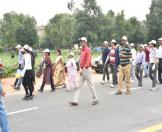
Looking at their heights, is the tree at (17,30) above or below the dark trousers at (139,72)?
above

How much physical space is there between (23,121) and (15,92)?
6.18 m

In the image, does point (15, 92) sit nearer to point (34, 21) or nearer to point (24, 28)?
point (24, 28)

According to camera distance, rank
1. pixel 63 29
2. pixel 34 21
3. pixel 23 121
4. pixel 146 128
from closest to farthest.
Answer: pixel 146 128, pixel 23 121, pixel 63 29, pixel 34 21

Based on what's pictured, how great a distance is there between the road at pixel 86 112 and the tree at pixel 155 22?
60.0m

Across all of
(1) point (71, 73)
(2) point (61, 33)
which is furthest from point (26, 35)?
(1) point (71, 73)

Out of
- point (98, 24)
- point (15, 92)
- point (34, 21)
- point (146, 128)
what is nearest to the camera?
point (146, 128)

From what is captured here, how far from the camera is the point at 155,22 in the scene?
74.9 metres

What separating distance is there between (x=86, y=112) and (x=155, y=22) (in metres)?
65.4

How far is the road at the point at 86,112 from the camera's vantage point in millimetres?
9500

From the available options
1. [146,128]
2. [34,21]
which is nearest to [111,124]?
[146,128]

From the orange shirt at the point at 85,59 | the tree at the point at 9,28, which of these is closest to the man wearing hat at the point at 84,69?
the orange shirt at the point at 85,59

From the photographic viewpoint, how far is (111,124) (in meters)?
9.66

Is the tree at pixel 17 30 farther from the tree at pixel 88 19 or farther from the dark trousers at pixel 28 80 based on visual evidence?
the dark trousers at pixel 28 80

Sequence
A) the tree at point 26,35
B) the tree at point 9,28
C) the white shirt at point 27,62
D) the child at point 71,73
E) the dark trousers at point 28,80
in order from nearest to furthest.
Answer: the white shirt at point 27,62 → the dark trousers at point 28,80 → the child at point 71,73 → the tree at point 26,35 → the tree at point 9,28
